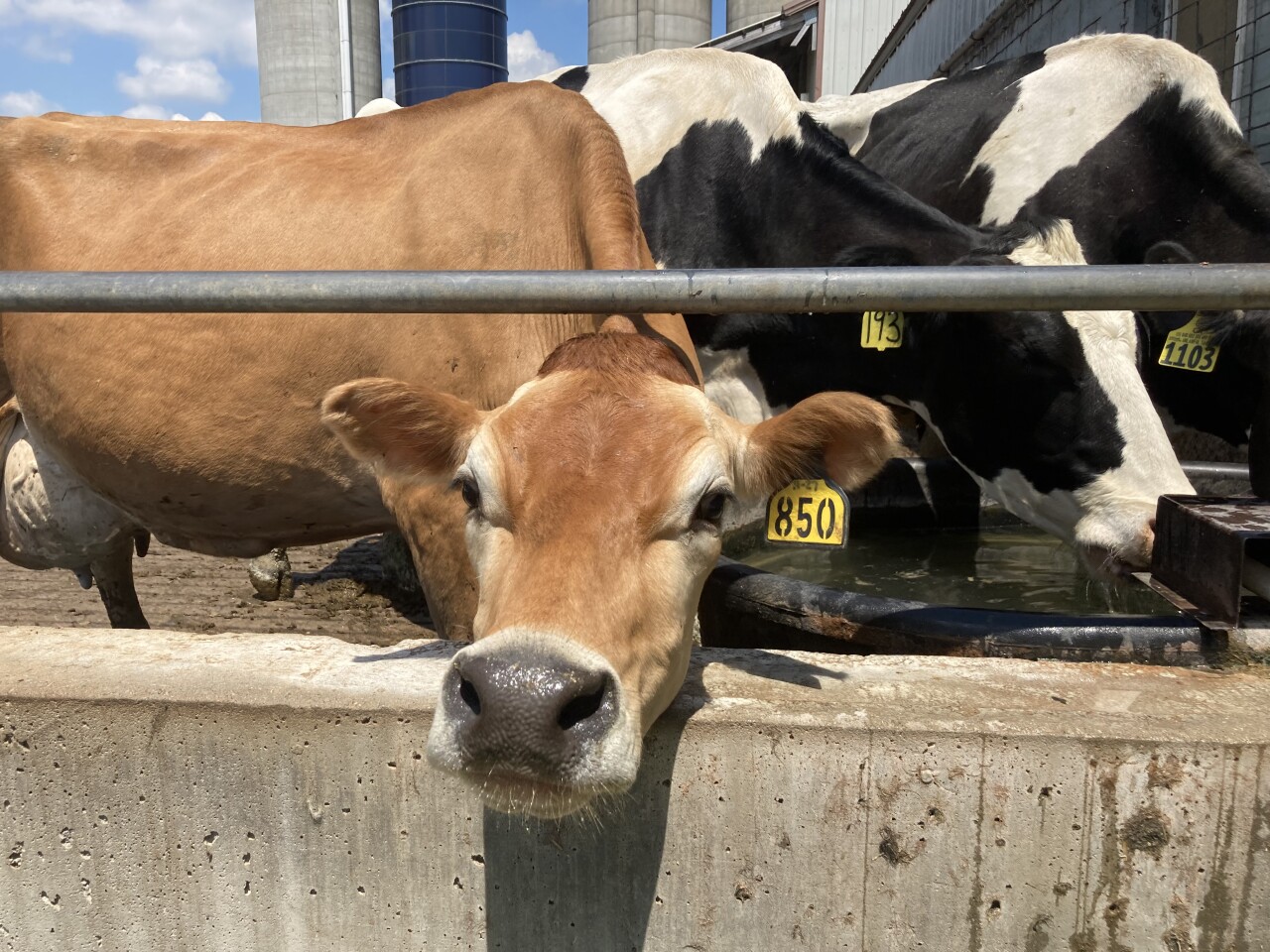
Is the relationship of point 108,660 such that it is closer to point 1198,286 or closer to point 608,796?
point 608,796

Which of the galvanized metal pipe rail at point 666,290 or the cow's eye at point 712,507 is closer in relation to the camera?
the galvanized metal pipe rail at point 666,290

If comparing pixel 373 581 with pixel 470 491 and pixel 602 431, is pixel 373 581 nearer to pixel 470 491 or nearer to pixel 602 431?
pixel 470 491

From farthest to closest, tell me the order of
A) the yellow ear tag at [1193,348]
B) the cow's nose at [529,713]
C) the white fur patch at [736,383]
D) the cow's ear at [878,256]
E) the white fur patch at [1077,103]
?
the white fur patch at [1077,103]
the white fur patch at [736,383]
the yellow ear tag at [1193,348]
the cow's ear at [878,256]
the cow's nose at [529,713]

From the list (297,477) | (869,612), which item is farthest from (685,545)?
(297,477)

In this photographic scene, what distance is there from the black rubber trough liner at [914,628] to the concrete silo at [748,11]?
1765cm

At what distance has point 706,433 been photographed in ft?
5.68

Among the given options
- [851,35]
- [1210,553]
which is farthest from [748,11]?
[1210,553]

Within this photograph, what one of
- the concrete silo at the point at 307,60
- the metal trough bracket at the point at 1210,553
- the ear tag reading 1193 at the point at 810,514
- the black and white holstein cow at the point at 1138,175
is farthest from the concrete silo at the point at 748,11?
the ear tag reading 1193 at the point at 810,514

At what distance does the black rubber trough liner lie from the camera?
1.89m

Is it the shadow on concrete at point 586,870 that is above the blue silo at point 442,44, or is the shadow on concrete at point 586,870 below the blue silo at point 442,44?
below

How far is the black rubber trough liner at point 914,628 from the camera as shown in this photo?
189cm

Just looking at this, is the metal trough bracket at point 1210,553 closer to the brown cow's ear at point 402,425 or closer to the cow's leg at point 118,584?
the brown cow's ear at point 402,425

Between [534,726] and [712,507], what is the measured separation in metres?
0.57

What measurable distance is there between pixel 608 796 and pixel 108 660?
967 mm
